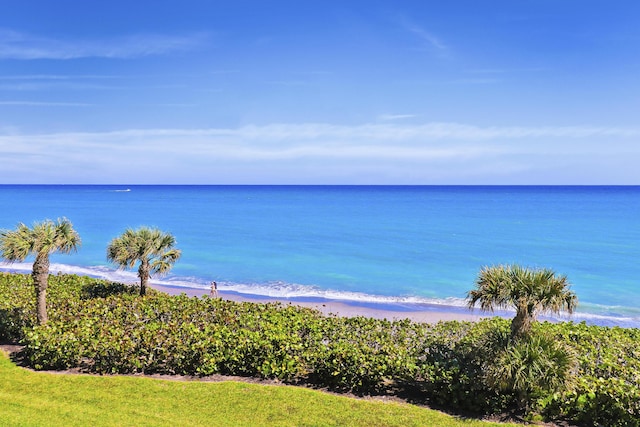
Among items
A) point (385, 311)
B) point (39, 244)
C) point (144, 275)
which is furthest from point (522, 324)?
point (385, 311)

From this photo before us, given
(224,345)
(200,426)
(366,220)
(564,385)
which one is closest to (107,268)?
(224,345)

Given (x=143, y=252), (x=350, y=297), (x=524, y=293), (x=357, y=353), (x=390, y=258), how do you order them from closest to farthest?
(x=524, y=293) → (x=357, y=353) → (x=143, y=252) → (x=350, y=297) → (x=390, y=258)

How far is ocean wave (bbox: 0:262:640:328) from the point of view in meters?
27.7

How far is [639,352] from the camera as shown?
12875 mm

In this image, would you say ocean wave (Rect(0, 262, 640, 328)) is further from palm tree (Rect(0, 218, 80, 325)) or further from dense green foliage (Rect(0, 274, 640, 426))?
dense green foliage (Rect(0, 274, 640, 426))

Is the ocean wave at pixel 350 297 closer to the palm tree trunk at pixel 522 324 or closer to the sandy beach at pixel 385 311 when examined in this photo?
the sandy beach at pixel 385 311

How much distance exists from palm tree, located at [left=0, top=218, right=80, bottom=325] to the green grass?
Result: 128 inches

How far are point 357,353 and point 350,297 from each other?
66.1 feet

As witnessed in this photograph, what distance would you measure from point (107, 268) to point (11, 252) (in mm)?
29676

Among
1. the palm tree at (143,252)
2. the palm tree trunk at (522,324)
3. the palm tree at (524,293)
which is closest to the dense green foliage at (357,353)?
the palm tree trunk at (522,324)

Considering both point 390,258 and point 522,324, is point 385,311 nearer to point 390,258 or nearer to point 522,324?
point 522,324

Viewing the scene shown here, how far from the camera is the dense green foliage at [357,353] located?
11.1m

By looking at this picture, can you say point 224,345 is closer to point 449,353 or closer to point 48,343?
point 48,343

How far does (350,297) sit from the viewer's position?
108 ft
